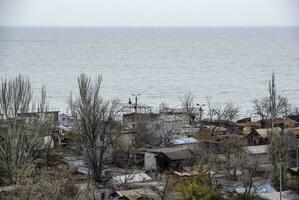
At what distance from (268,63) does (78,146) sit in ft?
116

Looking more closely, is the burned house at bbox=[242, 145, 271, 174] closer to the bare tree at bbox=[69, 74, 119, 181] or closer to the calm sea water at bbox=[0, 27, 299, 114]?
the bare tree at bbox=[69, 74, 119, 181]

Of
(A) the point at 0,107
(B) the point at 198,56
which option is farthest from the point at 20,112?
(B) the point at 198,56

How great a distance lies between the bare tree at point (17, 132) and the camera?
11.8 m

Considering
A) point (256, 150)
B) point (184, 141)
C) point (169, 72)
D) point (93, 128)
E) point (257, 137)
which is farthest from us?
Answer: point (169, 72)

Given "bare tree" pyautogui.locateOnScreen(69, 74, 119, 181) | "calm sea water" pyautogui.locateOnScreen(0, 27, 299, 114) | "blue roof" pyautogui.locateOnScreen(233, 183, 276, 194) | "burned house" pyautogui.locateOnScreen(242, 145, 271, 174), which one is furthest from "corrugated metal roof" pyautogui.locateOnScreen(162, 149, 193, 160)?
"calm sea water" pyautogui.locateOnScreen(0, 27, 299, 114)

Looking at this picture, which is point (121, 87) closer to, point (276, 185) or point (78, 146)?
point (78, 146)

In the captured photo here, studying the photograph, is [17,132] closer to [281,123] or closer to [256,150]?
[256,150]

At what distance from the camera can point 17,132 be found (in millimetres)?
12094

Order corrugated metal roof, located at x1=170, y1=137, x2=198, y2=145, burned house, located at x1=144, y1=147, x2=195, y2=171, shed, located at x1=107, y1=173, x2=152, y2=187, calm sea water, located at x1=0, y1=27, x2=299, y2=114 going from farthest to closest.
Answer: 1. calm sea water, located at x1=0, y1=27, x2=299, y2=114
2. corrugated metal roof, located at x1=170, y1=137, x2=198, y2=145
3. burned house, located at x1=144, y1=147, x2=195, y2=171
4. shed, located at x1=107, y1=173, x2=152, y2=187

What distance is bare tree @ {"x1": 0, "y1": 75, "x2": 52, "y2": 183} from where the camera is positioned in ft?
38.6

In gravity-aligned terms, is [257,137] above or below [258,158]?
above

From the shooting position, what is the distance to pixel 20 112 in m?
13.4

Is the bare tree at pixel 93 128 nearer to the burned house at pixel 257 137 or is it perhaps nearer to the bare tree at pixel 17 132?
the bare tree at pixel 17 132

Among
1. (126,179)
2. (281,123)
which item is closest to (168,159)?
(126,179)
